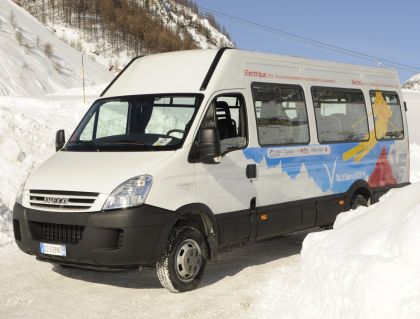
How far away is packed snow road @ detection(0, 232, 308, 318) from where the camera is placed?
5770 millimetres

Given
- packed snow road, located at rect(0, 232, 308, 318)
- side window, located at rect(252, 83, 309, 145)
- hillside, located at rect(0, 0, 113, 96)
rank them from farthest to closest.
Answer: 1. hillside, located at rect(0, 0, 113, 96)
2. side window, located at rect(252, 83, 309, 145)
3. packed snow road, located at rect(0, 232, 308, 318)

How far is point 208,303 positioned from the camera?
236 inches

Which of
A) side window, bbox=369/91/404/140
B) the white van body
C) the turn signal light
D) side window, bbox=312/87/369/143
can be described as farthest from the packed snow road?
side window, bbox=369/91/404/140

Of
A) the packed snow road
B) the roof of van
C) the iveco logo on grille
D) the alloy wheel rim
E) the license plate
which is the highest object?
the roof of van

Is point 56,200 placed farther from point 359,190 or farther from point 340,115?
point 359,190

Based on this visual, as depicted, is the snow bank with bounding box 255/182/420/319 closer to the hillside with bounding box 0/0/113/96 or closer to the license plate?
the license plate

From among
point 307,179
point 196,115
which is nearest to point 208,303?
point 196,115

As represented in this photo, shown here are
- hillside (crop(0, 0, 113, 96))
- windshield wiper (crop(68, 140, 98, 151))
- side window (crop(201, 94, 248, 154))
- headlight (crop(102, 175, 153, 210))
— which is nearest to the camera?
headlight (crop(102, 175, 153, 210))

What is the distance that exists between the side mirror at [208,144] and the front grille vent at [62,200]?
3.79ft

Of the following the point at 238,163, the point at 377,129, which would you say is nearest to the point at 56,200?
the point at 238,163

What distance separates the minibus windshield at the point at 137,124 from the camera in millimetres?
6527

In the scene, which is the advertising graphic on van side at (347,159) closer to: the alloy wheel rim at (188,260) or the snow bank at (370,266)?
the alloy wheel rim at (188,260)

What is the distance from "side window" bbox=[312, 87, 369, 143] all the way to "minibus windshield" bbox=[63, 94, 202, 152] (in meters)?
2.33

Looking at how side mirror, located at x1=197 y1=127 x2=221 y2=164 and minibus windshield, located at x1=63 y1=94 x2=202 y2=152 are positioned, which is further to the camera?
minibus windshield, located at x1=63 y1=94 x2=202 y2=152
